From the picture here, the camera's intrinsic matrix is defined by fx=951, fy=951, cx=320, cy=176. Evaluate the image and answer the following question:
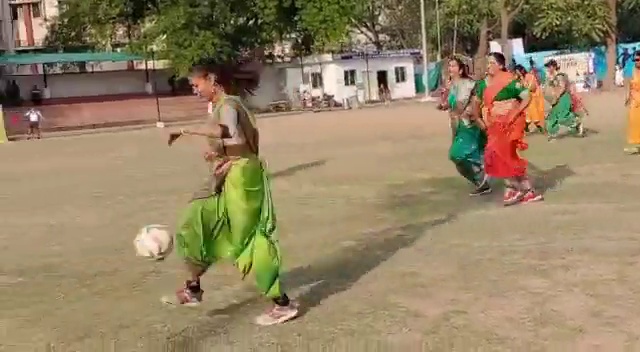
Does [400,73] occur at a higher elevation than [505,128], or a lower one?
higher

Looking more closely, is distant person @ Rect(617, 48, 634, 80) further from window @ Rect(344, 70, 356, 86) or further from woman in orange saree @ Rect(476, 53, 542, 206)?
woman in orange saree @ Rect(476, 53, 542, 206)

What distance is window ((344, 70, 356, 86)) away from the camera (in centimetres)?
5244

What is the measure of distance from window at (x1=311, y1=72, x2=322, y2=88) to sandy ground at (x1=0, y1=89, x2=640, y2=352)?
38450 mm

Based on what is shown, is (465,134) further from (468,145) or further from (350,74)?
(350,74)

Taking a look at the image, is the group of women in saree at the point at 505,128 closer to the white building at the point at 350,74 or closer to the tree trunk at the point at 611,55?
the tree trunk at the point at 611,55

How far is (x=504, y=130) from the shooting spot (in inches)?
402

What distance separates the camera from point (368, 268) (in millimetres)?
7281

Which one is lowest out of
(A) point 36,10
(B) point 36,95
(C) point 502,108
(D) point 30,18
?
(C) point 502,108

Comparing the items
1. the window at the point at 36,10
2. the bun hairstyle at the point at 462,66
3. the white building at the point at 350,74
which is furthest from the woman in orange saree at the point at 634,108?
the window at the point at 36,10

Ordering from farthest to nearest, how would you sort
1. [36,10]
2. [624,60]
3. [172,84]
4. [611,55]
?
1. [36,10]
2. [624,60]
3. [172,84]
4. [611,55]

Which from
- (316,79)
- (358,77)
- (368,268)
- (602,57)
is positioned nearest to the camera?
(368,268)

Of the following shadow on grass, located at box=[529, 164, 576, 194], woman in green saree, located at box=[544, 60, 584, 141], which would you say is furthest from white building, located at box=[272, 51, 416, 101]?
shadow on grass, located at box=[529, 164, 576, 194]

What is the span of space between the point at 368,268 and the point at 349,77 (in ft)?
150

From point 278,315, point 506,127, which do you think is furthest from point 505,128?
point 278,315
